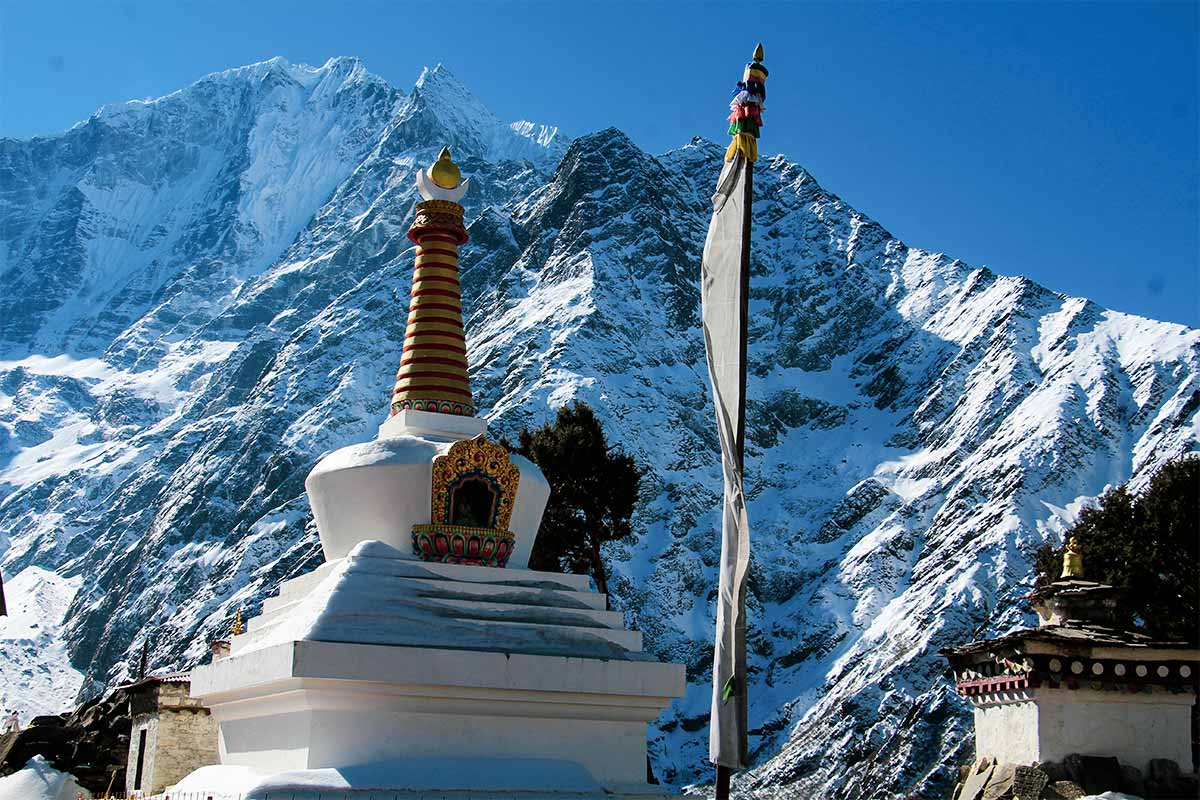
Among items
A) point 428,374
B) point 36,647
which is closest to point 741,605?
point 428,374

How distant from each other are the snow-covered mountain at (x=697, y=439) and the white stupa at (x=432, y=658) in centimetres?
4439

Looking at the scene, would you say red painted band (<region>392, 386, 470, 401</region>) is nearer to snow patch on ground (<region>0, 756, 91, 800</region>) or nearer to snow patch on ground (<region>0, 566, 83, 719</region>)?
snow patch on ground (<region>0, 756, 91, 800</region>)

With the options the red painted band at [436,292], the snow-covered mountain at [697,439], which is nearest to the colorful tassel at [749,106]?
the red painted band at [436,292]

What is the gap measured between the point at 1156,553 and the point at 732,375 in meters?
23.6

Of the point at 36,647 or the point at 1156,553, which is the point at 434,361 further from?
the point at 36,647

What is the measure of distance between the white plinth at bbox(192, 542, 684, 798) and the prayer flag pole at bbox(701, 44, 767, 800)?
13.4ft

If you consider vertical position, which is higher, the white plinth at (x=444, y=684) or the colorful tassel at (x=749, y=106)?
the colorful tassel at (x=749, y=106)

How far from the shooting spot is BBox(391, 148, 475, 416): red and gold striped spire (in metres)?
19.0

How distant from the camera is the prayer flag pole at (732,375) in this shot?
1125 centimetres

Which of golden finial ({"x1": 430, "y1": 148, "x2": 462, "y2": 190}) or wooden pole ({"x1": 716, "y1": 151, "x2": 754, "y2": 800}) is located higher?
golden finial ({"x1": 430, "y1": 148, "x2": 462, "y2": 190})

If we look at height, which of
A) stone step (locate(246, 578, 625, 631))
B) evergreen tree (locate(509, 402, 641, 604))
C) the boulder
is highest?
evergreen tree (locate(509, 402, 641, 604))

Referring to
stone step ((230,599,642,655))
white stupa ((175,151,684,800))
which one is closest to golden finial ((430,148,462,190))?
white stupa ((175,151,684,800))

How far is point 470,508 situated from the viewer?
17.4 m

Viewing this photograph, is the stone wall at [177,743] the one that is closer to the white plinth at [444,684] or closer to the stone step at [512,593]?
the white plinth at [444,684]
